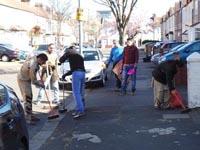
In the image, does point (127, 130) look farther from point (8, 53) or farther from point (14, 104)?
point (8, 53)

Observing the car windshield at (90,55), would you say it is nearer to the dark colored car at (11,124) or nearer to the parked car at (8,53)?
the dark colored car at (11,124)

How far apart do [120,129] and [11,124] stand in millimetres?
5108

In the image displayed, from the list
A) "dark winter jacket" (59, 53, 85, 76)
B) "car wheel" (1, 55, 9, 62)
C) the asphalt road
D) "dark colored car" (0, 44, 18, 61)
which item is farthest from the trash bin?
"car wheel" (1, 55, 9, 62)

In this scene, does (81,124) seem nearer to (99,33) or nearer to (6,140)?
(6,140)

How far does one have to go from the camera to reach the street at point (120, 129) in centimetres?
892

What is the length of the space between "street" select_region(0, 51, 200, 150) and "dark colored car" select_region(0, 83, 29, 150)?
3.00 m

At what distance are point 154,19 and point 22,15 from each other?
52.6 m

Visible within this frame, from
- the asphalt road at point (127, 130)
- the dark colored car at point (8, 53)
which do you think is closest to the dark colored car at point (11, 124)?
the asphalt road at point (127, 130)

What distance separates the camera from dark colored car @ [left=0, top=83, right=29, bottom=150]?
16.5 ft

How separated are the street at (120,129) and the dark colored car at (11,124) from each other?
3.00 m

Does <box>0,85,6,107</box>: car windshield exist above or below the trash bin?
above

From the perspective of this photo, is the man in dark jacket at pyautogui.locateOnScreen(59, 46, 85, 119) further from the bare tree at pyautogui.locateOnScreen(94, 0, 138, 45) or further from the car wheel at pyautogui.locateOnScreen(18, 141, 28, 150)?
the bare tree at pyautogui.locateOnScreen(94, 0, 138, 45)

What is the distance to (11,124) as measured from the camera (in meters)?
5.31

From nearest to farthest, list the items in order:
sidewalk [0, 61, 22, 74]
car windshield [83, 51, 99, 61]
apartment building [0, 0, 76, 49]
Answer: car windshield [83, 51, 99, 61]
sidewalk [0, 61, 22, 74]
apartment building [0, 0, 76, 49]
